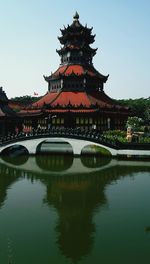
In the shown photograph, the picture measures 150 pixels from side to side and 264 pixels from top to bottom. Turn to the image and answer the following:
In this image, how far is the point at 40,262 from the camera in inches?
605

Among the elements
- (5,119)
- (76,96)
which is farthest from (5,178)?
(76,96)

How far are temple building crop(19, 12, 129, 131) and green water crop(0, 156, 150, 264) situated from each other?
18.9 m

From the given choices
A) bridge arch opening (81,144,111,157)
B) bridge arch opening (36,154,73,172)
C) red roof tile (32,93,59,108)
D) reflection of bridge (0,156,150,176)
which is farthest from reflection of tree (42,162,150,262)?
red roof tile (32,93,59,108)

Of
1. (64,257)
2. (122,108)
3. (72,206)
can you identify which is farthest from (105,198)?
(122,108)

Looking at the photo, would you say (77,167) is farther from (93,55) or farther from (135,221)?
(93,55)

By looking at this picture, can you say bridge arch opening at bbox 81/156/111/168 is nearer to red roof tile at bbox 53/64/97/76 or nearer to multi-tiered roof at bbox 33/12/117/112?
multi-tiered roof at bbox 33/12/117/112

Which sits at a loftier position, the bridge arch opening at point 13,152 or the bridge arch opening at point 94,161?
the bridge arch opening at point 13,152

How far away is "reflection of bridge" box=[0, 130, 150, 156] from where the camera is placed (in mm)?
46000

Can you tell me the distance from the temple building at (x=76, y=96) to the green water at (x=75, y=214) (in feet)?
62.0

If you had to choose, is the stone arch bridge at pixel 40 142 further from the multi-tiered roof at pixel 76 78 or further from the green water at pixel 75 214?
the multi-tiered roof at pixel 76 78

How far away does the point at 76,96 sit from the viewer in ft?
203

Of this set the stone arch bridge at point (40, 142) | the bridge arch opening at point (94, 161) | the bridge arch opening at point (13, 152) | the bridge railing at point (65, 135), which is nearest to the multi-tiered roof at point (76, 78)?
the bridge arch opening at point (13, 152)

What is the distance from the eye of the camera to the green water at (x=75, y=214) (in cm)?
1650

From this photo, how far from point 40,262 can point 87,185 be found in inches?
694
